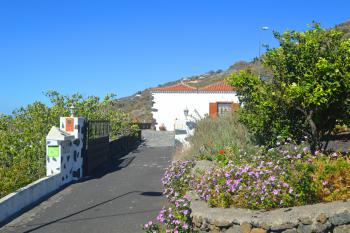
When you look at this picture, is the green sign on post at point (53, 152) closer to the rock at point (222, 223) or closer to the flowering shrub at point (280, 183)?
the flowering shrub at point (280, 183)

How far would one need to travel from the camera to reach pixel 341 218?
18.6ft

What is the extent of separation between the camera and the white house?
39.8m

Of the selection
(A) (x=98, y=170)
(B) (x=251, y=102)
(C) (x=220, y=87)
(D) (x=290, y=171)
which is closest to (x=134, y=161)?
(A) (x=98, y=170)

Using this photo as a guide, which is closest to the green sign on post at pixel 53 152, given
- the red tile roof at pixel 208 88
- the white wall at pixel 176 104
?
the red tile roof at pixel 208 88

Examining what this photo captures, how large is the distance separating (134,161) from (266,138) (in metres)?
11.8

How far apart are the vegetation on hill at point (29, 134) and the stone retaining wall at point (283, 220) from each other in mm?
6748

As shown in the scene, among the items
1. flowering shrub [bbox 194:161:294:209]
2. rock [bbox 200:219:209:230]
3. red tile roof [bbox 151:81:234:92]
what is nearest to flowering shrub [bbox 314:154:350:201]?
flowering shrub [bbox 194:161:294:209]

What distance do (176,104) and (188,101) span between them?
5.49 ft

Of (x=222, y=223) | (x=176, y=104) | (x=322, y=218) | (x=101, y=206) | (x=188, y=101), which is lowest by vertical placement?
(x=101, y=206)

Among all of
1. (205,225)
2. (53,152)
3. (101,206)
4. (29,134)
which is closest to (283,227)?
(205,225)

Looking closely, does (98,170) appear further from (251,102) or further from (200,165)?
(251,102)

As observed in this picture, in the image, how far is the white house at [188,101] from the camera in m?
39.8

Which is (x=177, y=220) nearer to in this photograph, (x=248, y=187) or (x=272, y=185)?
(x=248, y=187)

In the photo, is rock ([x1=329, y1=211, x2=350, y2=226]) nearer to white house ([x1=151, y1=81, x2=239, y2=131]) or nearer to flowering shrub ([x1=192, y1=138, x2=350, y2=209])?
flowering shrub ([x1=192, y1=138, x2=350, y2=209])
